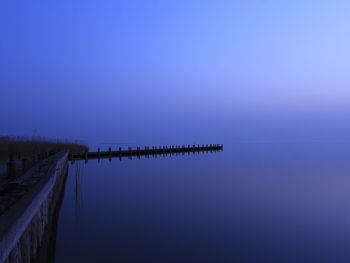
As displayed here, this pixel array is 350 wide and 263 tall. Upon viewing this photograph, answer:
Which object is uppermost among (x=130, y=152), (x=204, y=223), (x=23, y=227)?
(x=130, y=152)

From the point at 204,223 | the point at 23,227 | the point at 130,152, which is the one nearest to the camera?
the point at 23,227

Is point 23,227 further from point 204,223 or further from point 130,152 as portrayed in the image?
point 130,152

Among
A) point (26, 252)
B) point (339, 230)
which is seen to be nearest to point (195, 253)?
point (26, 252)

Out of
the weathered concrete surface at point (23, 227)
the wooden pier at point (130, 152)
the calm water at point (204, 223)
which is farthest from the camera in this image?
the wooden pier at point (130, 152)

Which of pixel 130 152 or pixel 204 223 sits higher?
pixel 130 152

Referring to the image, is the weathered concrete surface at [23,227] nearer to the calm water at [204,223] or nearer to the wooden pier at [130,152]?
the calm water at [204,223]

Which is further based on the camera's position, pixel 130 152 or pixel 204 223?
pixel 130 152

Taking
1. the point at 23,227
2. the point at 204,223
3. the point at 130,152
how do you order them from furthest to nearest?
the point at 130,152
the point at 204,223
the point at 23,227

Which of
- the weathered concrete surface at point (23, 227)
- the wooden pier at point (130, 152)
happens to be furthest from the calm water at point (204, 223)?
the wooden pier at point (130, 152)

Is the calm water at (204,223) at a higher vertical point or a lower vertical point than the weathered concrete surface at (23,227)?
lower

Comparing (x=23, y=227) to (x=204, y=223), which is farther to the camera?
(x=204, y=223)

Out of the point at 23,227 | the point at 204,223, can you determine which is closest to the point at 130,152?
the point at 204,223

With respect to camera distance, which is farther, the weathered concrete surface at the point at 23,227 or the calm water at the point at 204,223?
the calm water at the point at 204,223

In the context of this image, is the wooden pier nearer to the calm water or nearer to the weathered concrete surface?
the calm water
